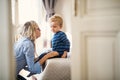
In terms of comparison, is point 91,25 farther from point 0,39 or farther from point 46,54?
point 46,54

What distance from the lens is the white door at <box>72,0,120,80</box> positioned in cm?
80

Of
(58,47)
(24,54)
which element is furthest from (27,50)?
(58,47)

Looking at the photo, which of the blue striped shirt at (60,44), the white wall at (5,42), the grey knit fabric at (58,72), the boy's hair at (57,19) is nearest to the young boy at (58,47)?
the blue striped shirt at (60,44)

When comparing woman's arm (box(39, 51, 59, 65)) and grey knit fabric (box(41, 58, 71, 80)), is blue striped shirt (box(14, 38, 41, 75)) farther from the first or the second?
grey knit fabric (box(41, 58, 71, 80))

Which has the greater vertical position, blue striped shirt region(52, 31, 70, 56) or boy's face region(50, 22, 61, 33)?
boy's face region(50, 22, 61, 33)

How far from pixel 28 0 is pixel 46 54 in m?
0.82

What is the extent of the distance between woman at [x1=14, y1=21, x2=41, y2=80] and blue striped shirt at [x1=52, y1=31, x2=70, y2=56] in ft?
0.93

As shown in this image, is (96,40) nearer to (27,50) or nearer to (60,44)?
(27,50)

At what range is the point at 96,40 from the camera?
2.74ft

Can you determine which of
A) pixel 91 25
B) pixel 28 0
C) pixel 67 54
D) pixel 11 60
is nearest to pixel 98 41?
pixel 91 25

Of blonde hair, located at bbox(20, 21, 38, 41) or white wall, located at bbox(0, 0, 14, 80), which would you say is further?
blonde hair, located at bbox(20, 21, 38, 41)

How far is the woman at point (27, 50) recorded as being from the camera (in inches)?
75.9

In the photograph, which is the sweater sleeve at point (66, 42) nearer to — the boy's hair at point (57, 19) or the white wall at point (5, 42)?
the boy's hair at point (57, 19)

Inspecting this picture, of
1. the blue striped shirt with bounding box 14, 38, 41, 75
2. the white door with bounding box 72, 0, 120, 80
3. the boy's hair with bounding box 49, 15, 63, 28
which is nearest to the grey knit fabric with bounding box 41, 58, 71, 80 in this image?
the blue striped shirt with bounding box 14, 38, 41, 75
